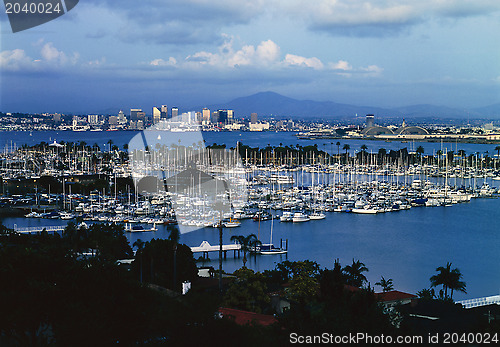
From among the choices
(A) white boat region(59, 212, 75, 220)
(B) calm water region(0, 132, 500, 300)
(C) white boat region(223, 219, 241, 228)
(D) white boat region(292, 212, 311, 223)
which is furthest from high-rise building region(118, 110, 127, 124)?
(C) white boat region(223, 219, 241, 228)

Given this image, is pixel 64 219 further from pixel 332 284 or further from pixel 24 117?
pixel 24 117

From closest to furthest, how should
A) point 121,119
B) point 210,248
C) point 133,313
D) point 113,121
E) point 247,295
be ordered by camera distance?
point 133,313, point 247,295, point 210,248, point 121,119, point 113,121

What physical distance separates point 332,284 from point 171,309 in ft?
5.44

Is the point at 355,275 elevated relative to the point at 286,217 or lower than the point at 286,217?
elevated

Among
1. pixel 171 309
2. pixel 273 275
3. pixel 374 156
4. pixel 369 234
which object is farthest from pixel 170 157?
pixel 171 309

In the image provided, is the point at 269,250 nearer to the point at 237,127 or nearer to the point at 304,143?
the point at 304,143

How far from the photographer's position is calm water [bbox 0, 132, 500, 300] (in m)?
14.7

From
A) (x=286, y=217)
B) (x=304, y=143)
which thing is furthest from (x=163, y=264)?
(x=304, y=143)

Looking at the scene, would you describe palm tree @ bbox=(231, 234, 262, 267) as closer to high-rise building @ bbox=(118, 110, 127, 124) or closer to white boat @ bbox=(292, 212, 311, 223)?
white boat @ bbox=(292, 212, 311, 223)

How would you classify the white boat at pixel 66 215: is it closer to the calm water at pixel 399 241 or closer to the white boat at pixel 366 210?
the calm water at pixel 399 241

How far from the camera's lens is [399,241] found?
731 inches

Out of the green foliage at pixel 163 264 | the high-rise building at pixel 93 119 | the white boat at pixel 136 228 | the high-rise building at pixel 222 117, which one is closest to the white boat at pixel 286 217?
the white boat at pixel 136 228

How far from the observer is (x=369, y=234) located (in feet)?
64.3

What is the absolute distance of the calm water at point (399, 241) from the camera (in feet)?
48.3
